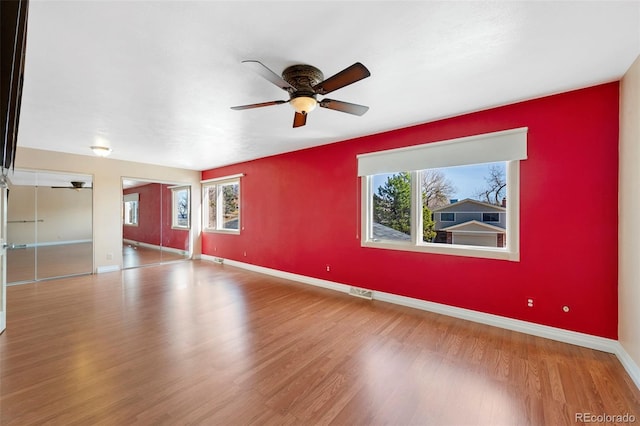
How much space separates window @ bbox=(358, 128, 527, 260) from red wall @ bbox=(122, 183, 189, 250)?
18.1 ft

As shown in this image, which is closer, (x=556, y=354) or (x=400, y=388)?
(x=400, y=388)

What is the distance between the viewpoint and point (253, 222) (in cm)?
571

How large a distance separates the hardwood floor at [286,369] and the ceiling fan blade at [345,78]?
88.5 inches

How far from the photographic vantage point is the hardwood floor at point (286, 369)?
5.43 ft

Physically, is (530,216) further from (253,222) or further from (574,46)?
(253,222)

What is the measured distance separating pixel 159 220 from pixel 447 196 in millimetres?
7030

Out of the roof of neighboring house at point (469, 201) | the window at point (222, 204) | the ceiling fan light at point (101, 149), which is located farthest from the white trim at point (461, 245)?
the ceiling fan light at point (101, 149)

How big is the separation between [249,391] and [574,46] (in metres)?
3.44

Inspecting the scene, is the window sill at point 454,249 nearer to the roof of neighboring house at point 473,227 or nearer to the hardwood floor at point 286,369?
the roof of neighboring house at point 473,227

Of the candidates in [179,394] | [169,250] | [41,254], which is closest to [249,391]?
[179,394]

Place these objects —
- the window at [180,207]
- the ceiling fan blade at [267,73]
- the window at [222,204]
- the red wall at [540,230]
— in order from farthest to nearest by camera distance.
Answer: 1. the window at [180,207]
2. the window at [222,204]
3. the red wall at [540,230]
4. the ceiling fan blade at [267,73]

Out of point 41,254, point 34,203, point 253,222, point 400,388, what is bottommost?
point 400,388

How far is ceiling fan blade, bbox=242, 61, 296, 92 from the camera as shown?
1633 mm

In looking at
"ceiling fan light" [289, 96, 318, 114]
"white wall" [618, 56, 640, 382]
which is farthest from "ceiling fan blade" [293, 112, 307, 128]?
"white wall" [618, 56, 640, 382]
